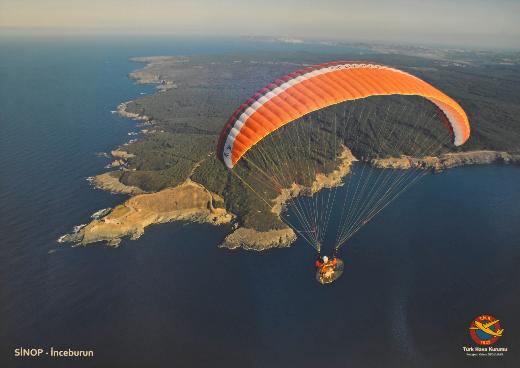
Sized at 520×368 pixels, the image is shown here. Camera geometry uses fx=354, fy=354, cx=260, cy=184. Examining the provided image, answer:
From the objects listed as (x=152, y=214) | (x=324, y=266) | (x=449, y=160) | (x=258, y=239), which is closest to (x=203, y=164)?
(x=152, y=214)

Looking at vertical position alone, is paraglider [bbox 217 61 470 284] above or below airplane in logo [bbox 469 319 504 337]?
above

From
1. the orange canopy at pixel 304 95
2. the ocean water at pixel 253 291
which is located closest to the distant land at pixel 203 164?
the ocean water at pixel 253 291

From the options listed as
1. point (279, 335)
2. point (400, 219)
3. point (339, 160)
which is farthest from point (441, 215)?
point (279, 335)

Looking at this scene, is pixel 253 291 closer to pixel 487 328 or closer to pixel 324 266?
pixel 324 266

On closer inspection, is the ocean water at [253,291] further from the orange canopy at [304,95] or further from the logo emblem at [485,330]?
the orange canopy at [304,95]

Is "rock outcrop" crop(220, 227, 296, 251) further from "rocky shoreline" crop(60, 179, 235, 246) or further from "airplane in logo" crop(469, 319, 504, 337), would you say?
"airplane in logo" crop(469, 319, 504, 337)

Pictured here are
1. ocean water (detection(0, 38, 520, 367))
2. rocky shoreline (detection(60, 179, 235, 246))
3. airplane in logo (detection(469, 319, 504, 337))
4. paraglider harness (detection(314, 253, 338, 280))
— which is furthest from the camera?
rocky shoreline (detection(60, 179, 235, 246))

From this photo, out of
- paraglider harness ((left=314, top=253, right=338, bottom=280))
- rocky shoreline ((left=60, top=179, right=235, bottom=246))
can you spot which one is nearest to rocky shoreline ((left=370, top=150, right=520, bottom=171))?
rocky shoreline ((left=60, top=179, right=235, bottom=246))

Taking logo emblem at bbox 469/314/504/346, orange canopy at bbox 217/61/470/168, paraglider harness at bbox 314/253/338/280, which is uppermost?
orange canopy at bbox 217/61/470/168
